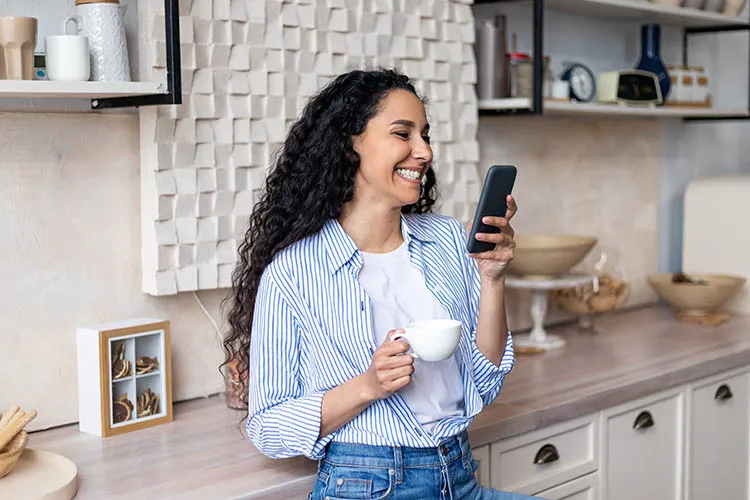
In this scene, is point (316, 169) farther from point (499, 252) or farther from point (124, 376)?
point (124, 376)

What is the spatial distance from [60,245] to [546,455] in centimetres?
111

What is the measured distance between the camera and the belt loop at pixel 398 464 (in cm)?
175

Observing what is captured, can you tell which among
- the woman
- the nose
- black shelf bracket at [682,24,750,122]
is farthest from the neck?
Result: black shelf bracket at [682,24,750,122]

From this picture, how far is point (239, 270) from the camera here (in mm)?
1989

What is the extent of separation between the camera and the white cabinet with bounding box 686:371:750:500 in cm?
272

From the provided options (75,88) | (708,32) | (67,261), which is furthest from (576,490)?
(708,32)

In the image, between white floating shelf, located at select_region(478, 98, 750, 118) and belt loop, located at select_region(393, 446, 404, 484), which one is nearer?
belt loop, located at select_region(393, 446, 404, 484)

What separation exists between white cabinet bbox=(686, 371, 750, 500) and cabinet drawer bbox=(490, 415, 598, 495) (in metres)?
0.44

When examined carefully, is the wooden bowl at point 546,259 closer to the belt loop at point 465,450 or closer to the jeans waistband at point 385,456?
the belt loop at point 465,450

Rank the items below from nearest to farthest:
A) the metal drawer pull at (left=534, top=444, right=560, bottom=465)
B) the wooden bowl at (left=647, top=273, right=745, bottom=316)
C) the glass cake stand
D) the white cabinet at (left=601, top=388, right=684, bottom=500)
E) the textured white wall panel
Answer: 1. the textured white wall panel
2. the metal drawer pull at (left=534, top=444, right=560, bottom=465)
3. the white cabinet at (left=601, top=388, right=684, bottom=500)
4. the glass cake stand
5. the wooden bowl at (left=647, top=273, right=745, bottom=316)

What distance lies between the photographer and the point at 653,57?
326cm

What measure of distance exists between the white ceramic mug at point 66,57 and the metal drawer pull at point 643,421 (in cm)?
151

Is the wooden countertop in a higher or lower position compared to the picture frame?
lower

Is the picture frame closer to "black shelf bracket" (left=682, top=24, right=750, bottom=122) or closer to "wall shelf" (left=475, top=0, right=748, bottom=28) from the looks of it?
"wall shelf" (left=475, top=0, right=748, bottom=28)
